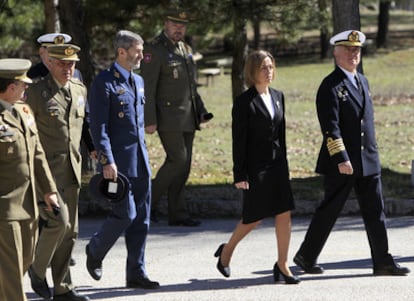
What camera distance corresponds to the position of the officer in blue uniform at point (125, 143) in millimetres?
7391

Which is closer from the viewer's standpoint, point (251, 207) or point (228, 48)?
point (251, 207)

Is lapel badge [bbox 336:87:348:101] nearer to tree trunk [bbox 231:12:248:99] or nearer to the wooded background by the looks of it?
the wooded background

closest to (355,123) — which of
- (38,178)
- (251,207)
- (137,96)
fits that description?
(251,207)

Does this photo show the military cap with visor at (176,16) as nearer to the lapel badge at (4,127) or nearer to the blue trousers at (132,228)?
the blue trousers at (132,228)

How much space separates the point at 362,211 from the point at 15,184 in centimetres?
298

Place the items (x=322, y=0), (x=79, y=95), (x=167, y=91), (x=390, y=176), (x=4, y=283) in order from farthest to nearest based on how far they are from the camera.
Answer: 1. (x=322, y=0)
2. (x=390, y=176)
3. (x=167, y=91)
4. (x=79, y=95)
5. (x=4, y=283)

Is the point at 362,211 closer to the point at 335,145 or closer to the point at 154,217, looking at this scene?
the point at 335,145

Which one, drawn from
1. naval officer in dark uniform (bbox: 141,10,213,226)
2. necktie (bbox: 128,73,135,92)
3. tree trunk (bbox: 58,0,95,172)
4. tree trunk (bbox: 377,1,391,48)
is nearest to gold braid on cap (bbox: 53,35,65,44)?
necktie (bbox: 128,73,135,92)

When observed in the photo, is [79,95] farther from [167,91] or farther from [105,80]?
[167,91]

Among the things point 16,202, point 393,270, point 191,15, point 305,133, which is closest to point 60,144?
point 16,202

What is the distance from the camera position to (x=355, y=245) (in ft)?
29.8

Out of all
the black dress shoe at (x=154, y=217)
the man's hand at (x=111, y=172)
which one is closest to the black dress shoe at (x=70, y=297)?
the man's hand at (x=111, y=172)

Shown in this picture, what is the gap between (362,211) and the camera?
789 centimetres

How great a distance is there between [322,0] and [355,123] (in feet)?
31.0
